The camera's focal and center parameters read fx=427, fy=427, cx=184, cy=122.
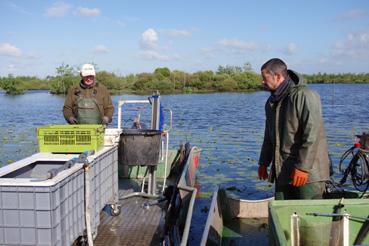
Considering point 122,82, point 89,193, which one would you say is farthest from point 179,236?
point 122,82

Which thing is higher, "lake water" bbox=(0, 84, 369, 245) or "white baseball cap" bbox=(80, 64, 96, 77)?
"white baseball cap" bbox=(80, 64, 96, 77)

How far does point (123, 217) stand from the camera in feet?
17.9

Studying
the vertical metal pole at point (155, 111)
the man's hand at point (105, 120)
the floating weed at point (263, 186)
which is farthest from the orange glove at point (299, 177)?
the floating weed at point (263, 186)

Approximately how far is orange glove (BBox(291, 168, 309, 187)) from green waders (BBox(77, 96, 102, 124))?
320 centimetres

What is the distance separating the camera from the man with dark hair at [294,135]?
367cm

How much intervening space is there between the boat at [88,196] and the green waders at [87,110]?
0.71 meters

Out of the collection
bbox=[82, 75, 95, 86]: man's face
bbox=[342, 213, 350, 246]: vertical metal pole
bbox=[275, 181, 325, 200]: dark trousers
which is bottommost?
bbox=[342, 213, 350, 246]: vertical metal pole

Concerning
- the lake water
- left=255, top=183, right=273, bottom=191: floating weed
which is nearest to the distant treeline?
the lake water

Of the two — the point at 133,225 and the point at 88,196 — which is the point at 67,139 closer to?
the point at 88,196

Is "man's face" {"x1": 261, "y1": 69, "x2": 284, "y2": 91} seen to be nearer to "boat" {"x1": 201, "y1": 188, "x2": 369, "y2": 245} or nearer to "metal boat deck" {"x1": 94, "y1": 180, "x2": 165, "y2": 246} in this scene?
"boat" {"x1": 201, "y1": 188, "x2": 369, "y2": 245}

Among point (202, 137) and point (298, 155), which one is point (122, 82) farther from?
point (298, 155)

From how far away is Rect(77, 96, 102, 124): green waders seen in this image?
19.4ft

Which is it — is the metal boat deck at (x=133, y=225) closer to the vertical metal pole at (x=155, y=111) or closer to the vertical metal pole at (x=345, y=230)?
the vertical metal pole at (x=155, y=111)

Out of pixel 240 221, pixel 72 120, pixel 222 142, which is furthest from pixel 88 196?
pixel 222 142
